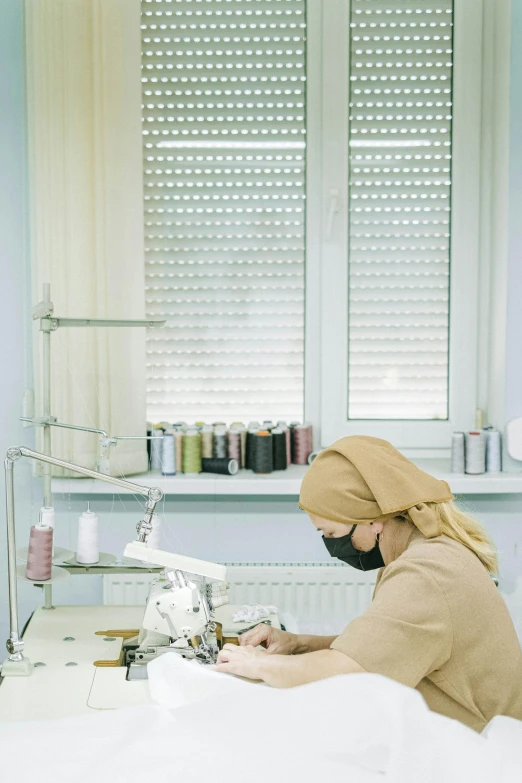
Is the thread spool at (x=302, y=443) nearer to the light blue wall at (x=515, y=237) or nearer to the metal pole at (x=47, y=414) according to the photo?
the light blue wall at (x=515, y=237)

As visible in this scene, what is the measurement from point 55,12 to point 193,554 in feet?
6.04

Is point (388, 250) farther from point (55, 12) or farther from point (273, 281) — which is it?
point (55, 12)

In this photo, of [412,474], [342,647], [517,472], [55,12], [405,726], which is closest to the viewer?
[405,726]

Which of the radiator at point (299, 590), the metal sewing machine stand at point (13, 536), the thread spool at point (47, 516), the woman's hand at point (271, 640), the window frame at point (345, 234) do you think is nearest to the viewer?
the metal sewing machine stand at point (13, 536)

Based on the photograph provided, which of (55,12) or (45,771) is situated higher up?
(55,12)

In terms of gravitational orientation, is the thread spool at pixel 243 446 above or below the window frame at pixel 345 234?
below

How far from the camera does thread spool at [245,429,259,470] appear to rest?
2894 mm

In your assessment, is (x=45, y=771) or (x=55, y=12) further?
(x=55, y=12)

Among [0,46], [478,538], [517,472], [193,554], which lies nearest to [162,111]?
[0,46]

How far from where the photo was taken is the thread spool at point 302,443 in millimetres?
3010

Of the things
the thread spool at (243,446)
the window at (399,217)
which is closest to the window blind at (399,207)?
the window at (399,217)

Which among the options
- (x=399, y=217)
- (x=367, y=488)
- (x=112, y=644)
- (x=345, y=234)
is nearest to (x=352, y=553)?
(x=367, y=488)

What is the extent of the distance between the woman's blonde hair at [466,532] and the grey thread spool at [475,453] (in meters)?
1.18

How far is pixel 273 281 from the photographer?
10.2ft
